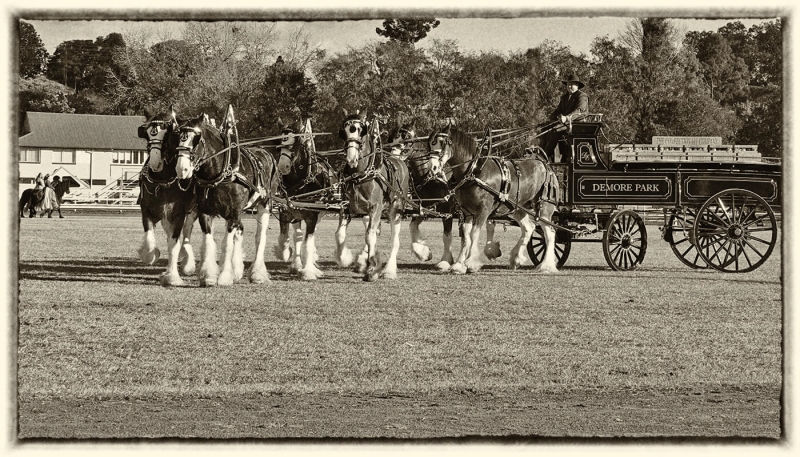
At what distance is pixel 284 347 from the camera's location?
10578 mm

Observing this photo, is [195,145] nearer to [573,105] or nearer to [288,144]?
[288,144]

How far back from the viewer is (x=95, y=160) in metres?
50.8

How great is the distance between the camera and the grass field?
7.41 m

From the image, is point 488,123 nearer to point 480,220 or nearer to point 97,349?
point 480,220

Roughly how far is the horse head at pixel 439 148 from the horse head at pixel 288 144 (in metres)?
2.03

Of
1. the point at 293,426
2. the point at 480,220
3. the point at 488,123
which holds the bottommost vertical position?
the point at 293,426

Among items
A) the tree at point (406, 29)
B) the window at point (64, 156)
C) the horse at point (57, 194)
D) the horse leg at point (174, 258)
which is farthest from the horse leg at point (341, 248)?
the horse at point (57, 194)

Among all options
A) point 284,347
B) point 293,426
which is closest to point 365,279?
point 284,347

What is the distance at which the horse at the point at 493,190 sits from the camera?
17.5 metres

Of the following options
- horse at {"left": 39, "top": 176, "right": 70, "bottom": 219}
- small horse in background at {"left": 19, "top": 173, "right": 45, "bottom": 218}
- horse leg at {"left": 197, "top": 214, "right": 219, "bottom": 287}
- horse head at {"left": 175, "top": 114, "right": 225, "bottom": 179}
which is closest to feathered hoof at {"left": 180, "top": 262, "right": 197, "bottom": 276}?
horse leg at {"left": 197, "top": 214, "right": 219, "bottom": 287}

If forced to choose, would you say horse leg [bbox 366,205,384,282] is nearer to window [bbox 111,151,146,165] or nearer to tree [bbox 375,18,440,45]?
tree [bbox 375,18,440,45]

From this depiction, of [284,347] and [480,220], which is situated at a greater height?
[480,220]

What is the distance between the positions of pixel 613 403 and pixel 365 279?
8738 millimetres

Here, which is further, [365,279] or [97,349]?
[365,279]
